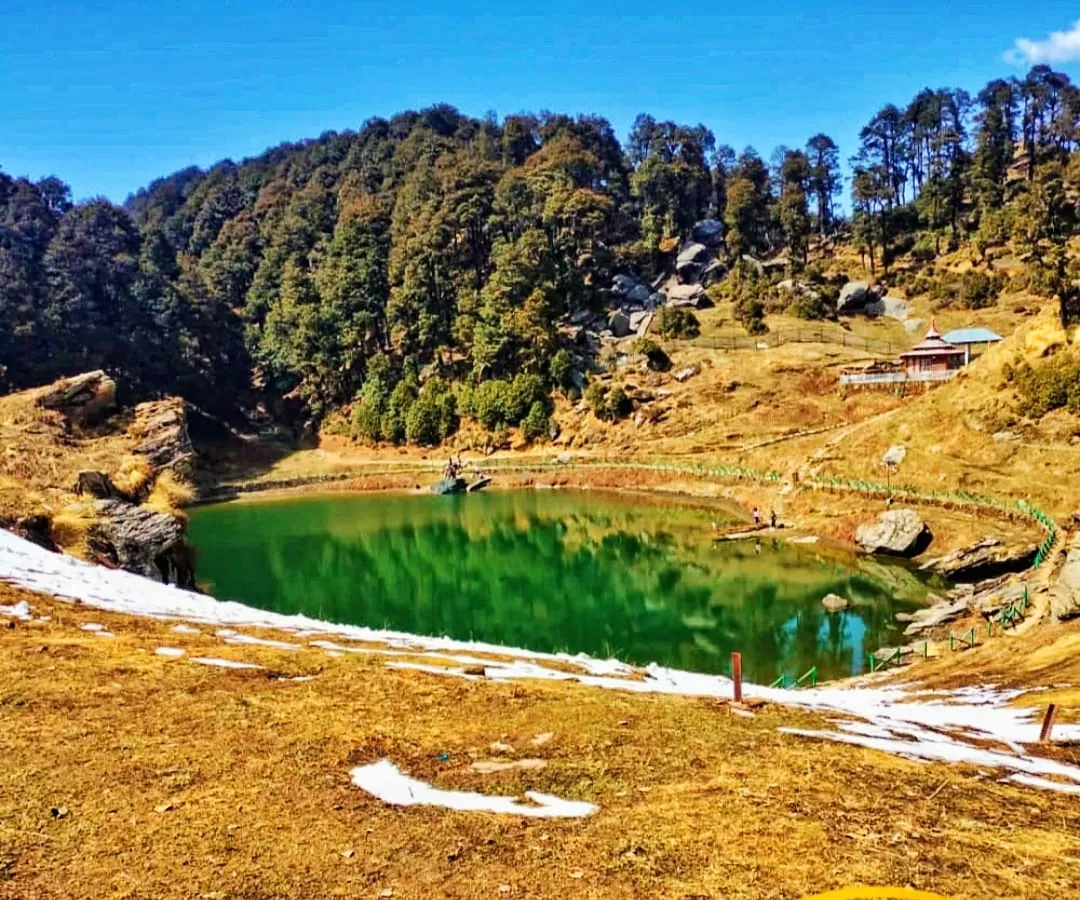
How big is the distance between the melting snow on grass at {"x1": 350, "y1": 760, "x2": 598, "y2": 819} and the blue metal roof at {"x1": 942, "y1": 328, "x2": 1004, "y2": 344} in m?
60.5

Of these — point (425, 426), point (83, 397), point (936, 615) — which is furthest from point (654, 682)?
point (425, 426)

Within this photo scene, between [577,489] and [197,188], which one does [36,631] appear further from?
[197,188]

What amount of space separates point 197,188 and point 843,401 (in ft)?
451

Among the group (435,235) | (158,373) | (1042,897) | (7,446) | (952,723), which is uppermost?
(435,235)

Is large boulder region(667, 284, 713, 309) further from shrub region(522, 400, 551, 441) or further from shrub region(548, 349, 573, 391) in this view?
shrub region(522, 400, 551, 441)

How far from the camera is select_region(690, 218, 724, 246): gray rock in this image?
319ft

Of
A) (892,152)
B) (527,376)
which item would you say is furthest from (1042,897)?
(892,152)

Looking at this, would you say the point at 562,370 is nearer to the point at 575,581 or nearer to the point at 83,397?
the point at 83,397

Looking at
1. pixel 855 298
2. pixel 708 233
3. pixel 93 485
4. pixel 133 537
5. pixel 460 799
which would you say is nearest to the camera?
pixel 460 799

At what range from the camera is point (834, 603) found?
29.1m

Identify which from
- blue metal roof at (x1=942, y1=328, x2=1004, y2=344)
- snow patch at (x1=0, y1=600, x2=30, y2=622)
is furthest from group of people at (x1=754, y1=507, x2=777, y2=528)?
snow patch at (x1=0, y1=600, x2=30, y2=622)

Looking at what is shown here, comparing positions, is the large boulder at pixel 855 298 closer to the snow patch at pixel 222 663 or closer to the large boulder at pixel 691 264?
the large boulder at pixel 691 264

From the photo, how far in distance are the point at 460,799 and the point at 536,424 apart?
216 ft

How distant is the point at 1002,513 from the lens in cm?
3425
